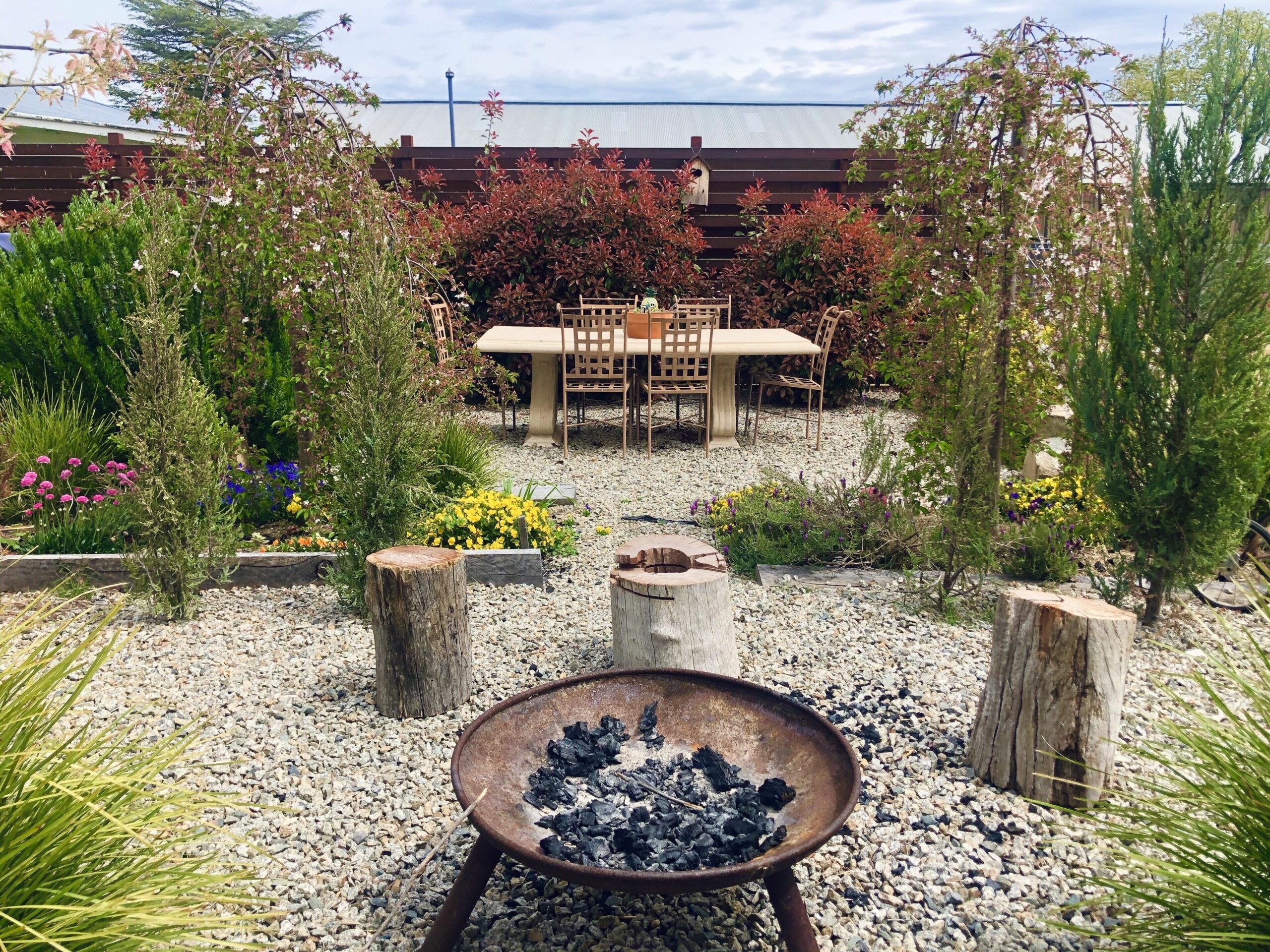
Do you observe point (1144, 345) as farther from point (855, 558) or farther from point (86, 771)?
point (86, 771)

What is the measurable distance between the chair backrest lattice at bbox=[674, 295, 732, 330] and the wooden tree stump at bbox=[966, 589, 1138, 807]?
16.2ft

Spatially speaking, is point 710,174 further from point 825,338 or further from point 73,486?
point 73,486

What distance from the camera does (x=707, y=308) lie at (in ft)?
27.7

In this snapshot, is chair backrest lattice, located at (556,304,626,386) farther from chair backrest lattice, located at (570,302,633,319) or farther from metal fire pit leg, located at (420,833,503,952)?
metal fire pit leg, located at (420,833,503,952)

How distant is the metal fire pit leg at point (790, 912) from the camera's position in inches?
70.3

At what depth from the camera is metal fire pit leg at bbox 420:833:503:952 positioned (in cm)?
189

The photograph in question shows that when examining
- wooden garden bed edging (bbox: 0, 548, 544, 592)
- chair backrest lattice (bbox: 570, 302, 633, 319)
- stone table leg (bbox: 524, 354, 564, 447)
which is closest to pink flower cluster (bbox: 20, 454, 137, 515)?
wooden garden bed edging (bbox: 0, 548, 544, 592)

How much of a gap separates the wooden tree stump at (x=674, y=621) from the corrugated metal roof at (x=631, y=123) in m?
15.3

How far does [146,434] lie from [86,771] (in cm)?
220

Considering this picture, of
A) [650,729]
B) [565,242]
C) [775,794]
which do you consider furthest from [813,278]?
[775,794]

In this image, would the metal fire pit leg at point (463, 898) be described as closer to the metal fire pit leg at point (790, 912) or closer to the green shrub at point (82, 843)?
the green shrub at point (82, 843)

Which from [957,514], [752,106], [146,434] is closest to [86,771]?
[146,434]

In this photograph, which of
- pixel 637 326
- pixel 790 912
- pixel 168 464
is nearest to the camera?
pixel 790 912

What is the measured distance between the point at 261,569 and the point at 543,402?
3737 millimetres
